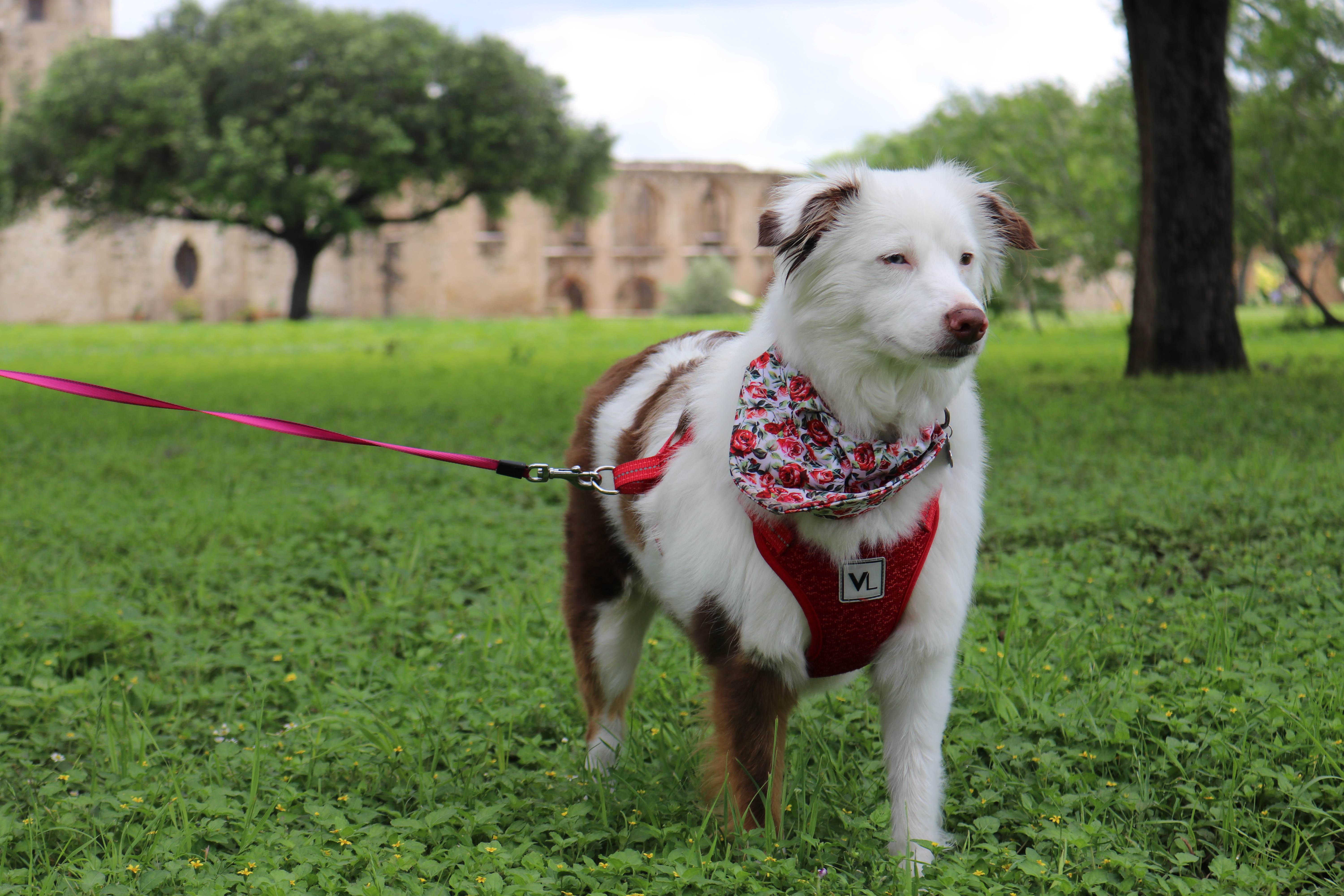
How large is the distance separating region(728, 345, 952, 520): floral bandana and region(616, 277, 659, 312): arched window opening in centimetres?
4640

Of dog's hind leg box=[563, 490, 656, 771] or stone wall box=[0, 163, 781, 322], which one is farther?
stone wall box=[0, 163, 781, 322]

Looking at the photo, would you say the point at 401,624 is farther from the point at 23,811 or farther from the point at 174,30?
the point at 174,30

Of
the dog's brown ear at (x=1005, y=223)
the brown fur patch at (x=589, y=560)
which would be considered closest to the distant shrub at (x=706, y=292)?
the brown fur patch at (x=589, y=560)

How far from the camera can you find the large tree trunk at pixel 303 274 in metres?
32.0

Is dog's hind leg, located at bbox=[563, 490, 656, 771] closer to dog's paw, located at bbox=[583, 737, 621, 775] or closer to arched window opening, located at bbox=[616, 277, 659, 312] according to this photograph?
dog's paw, located at bbox=[583, 737, 621, 775]

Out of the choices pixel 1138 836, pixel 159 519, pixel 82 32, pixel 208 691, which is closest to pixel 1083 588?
pixel 1138 836

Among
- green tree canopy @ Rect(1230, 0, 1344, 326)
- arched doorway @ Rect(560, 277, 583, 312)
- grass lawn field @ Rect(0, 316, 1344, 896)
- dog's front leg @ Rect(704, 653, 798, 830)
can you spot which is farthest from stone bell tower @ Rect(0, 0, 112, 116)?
dog's front leg @ Rect(704, 653, 798, 830)

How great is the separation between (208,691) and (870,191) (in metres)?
2.83

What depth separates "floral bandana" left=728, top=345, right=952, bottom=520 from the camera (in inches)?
95.3

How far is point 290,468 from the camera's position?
7695mm

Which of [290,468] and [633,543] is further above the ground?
[633,543]

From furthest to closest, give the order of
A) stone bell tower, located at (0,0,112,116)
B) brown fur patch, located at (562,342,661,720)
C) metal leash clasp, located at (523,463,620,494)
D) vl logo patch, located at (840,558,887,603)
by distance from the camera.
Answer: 1. stone bell tower, located at (0,0,112,116)
2. brown fur patch, located at (562,342,661,720)
3. metal leash clasp, located at (523,463,620,494)
4. vl logo patch, located at (840,558,887,603)

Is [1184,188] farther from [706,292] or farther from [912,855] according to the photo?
[706,292]

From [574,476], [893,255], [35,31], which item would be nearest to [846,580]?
[893,255]
